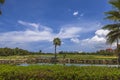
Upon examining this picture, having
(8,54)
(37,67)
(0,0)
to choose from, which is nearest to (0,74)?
(37,67)

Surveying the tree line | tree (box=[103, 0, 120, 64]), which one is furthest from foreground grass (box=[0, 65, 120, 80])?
the tree line

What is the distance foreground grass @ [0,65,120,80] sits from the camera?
42.5ft

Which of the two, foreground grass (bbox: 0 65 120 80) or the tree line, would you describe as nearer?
foreground grass (bbox: 0 65 120 80)

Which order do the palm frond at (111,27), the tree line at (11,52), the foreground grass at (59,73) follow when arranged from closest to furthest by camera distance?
the foreground grass at (59,73) → the palm frond at (111,27) → the tree line at (11,52)

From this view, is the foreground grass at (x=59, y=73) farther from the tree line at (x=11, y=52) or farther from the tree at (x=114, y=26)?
the tree line at (x=11, y=52)

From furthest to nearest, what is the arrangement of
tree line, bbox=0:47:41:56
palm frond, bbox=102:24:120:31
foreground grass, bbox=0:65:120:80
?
tree line, bbox=0:47:41:56, palm frond, bbox=102:24:120:31, foreground grass, bbox=0:65:120:80

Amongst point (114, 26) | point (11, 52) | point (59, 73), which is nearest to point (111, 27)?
point (114, 26)

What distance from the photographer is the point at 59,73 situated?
13273 millimetres

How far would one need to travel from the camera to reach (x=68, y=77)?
13.0 metres

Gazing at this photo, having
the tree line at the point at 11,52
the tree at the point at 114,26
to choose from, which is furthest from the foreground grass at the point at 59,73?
the tree line at the point at 11,52

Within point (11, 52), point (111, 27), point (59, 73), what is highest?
point (11, 52)

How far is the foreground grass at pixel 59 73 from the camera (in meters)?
13.0

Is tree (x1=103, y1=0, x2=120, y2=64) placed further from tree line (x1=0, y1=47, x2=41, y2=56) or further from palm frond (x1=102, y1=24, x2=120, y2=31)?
tree line (x1=0, y1=47, x2=41, y2=56)

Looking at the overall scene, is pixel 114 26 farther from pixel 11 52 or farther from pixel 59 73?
pixel 11 52
